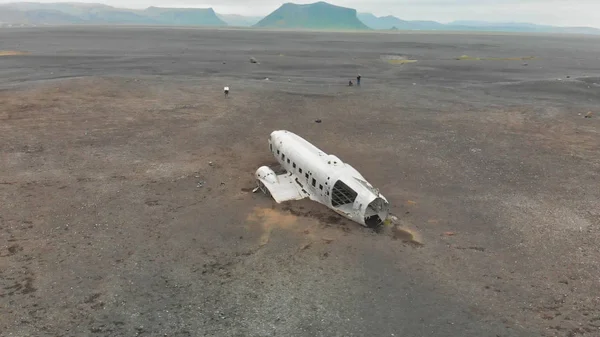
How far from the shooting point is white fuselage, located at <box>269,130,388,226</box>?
938 inches

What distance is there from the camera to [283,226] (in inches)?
960

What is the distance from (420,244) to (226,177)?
1618cm

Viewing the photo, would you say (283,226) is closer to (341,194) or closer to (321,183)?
(321,183)

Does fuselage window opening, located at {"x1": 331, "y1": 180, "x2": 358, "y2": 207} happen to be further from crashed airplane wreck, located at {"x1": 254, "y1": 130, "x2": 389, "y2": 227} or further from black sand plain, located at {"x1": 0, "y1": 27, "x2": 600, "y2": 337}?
black sand plain, located at {"x1": 0, "y1": 27, "x2": 600, "y2": 337}

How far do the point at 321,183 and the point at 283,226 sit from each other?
4017 millimetres

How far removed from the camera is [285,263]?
814 inches

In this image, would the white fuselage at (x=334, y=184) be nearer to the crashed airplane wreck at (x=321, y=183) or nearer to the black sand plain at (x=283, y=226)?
the crashed airplane wreck at (x=321, y=183)

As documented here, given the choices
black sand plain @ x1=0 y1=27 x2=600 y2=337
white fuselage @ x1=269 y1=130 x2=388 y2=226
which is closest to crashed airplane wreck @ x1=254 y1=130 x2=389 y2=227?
white fuselage @ x1=269 y1=130 x2=388 y2=226

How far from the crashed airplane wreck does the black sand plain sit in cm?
94

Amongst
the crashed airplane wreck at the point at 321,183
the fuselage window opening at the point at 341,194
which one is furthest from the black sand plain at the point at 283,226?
the fuselage window opening at the point at 341,194

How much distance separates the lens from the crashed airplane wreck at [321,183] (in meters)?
23.9

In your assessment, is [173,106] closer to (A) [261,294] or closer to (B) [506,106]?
(A) [261,294]

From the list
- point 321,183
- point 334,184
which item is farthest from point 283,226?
point 334,184

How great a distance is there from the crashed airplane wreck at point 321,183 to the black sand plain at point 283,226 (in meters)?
0.94
